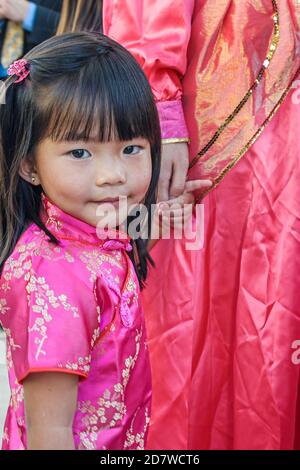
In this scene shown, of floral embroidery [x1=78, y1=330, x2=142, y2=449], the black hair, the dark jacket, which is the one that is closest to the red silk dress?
the black hair

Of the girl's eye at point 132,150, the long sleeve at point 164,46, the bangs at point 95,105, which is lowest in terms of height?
the girl's eye at point 132,150

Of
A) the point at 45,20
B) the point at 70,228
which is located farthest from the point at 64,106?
the point at 45,20

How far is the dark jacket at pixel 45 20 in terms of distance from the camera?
2.38m

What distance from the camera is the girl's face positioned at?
1.09 m

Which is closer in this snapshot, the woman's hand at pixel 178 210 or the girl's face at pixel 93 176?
the girl's face at pixel 93 176

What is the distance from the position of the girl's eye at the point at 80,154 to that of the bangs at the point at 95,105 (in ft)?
0.06

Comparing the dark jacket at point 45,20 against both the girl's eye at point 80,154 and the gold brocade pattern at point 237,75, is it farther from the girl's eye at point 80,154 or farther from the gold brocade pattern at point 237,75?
the girl's eye at point 80,154

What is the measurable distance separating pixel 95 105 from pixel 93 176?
0.09m

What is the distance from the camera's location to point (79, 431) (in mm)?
1139

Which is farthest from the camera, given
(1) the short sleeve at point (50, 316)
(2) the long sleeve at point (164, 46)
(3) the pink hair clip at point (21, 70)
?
(2) the long sleeve at point (164, 46)

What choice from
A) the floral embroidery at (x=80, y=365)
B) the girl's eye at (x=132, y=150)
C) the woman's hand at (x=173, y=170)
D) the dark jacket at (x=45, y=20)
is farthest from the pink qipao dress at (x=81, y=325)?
the dark jacket at (x=45, y=20)

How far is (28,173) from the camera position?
1.16 metres

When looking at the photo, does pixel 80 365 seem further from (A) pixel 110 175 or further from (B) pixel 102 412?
(A) pixel 110 175
